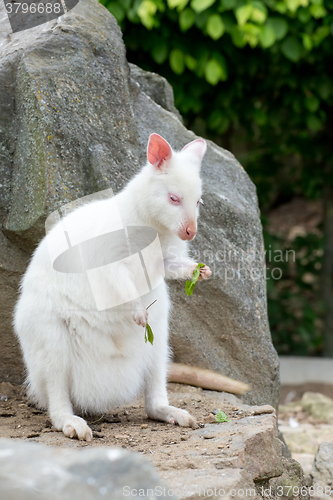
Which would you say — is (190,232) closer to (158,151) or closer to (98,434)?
(158,151)

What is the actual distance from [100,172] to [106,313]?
1060mm

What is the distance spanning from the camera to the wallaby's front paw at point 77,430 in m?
2.66

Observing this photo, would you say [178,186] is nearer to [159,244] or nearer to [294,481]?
[159,244]

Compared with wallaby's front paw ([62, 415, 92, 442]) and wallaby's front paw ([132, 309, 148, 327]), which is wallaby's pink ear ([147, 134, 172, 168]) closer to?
wallaby's front paw ([132, 309, 148, 327])

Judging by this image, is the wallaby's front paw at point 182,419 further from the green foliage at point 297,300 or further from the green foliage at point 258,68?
the green foliage at point 297,300

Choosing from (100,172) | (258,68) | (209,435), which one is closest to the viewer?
(209,435)

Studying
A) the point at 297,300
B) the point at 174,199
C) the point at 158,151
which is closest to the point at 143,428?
the point at 174,199

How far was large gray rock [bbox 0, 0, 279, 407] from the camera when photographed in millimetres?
3398

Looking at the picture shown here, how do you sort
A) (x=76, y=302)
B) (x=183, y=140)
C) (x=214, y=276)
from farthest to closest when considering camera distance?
1. (x=183, y=140)
2. (x=214, y=276)
3. (x=76, y=302)

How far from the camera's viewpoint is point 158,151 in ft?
8.72

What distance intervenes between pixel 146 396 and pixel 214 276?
1.04 meters

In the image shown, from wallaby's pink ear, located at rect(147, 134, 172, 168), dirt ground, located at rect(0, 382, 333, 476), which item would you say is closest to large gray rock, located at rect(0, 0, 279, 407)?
dirt ground, located at rect(0, 382, 333, 476)

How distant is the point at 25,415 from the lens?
3180 mm

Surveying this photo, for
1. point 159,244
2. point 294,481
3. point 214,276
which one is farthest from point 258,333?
point 159,244
